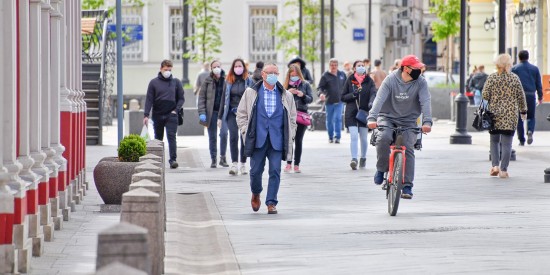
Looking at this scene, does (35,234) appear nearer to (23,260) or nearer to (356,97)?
(23,260)

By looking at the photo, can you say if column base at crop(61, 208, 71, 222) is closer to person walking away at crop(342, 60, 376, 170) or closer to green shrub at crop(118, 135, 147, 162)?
green shrub at crop(118, 135, 147, 162)

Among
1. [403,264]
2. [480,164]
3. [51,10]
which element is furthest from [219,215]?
[480,164]

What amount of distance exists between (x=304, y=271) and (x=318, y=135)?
96.9 feet

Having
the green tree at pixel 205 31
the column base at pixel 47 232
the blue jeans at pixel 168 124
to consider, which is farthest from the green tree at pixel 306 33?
the column base at pixel 47 232

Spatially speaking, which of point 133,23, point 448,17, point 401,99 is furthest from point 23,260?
point 133,23

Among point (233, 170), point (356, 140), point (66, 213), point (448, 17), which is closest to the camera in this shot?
point (66, 213)

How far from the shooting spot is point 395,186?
16344mm

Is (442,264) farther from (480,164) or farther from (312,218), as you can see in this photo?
(480,164)

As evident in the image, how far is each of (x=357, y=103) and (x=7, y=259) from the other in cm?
1527

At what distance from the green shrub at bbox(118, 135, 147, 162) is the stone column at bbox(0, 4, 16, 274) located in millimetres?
6281

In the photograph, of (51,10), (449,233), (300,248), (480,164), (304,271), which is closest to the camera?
(304,271)

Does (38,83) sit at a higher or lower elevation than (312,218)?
higher

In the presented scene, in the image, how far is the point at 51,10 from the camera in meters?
16.0

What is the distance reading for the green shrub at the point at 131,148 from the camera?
17.9 meters
